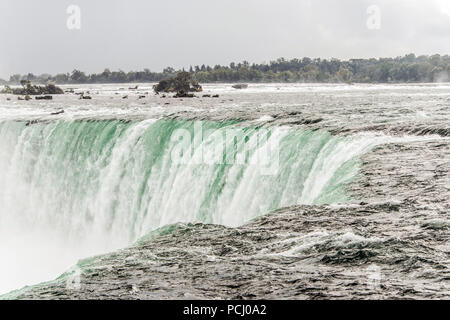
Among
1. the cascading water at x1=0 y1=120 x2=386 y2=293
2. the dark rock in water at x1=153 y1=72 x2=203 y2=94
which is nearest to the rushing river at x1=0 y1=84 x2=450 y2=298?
the cascading water at x1=0 y1=120 x2=386 y2=293

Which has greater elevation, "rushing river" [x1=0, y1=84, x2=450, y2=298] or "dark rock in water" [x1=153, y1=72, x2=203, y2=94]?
"dark rock in water" [x1=153, y1=72, x2=203, y2=94]

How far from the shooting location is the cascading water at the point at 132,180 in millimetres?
16141

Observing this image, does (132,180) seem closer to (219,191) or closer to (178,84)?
(219,191)

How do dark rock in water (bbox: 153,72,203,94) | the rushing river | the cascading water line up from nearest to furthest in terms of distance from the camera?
the rushing river
the cascading water
dark rock in water (bbox: 153,72,203,94)

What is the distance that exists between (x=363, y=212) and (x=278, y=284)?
338 centimetres

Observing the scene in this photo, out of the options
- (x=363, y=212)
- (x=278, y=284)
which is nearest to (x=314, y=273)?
(x=278, y=284)

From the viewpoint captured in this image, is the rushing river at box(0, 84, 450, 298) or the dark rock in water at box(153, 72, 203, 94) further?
the dark rock in water at box(153, 72, 203, 94)

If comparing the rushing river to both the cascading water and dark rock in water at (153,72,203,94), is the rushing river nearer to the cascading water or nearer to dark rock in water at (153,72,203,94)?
the cascading water

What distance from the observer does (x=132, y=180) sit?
22.8 meters

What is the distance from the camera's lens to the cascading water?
16141mm

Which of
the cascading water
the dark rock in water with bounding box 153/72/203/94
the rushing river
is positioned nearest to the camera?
the rushing river

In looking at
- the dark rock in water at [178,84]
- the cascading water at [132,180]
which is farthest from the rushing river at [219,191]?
the dark rock in water at [178,84]

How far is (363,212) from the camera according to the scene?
1089cm

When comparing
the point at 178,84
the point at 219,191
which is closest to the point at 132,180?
the point at 219,191
